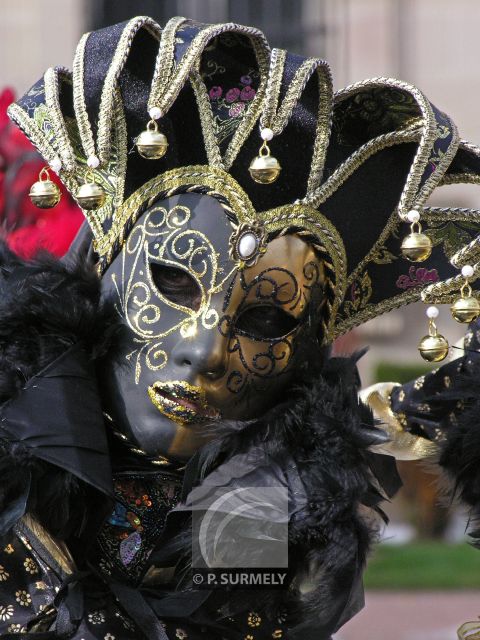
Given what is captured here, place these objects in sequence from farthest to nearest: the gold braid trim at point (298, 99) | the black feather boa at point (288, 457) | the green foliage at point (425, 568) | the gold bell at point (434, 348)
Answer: the green foliage at point (425, 568) < the gold bell at point (434, 348) < the gold braid trim at point (298, 99) < the black feather boa at point (288, 457)

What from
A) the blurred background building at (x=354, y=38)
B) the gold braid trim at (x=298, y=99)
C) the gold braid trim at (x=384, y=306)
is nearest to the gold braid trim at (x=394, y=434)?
the gold braid trim at (x=384, y=306)

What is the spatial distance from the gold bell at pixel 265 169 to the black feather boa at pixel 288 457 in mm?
325

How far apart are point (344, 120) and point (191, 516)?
2.42 ft

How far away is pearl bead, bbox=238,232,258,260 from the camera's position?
2.26 metres

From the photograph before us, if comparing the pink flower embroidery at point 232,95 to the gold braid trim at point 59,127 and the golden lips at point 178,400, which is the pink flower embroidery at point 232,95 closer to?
the gold braid trim at point 59,127

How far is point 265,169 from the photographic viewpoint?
225 cm

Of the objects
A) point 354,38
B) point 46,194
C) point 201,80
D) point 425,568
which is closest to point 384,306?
point 201,80

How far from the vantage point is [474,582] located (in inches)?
286

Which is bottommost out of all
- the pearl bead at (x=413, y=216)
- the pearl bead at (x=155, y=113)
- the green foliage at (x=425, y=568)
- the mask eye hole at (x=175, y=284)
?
the green foliage at (x=425, y=568)

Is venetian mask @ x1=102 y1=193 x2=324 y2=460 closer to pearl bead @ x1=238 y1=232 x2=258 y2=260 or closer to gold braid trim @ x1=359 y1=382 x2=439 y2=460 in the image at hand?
pearl bead @ x1=238 y1=232 x2=258 y2=260

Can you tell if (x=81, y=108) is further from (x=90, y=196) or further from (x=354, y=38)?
(x=354, y=38)

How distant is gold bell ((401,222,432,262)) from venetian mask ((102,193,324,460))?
0.57ft

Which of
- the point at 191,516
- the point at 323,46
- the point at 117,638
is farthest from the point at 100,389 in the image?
the point at 323,46

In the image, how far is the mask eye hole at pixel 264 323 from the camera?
2297 mm
